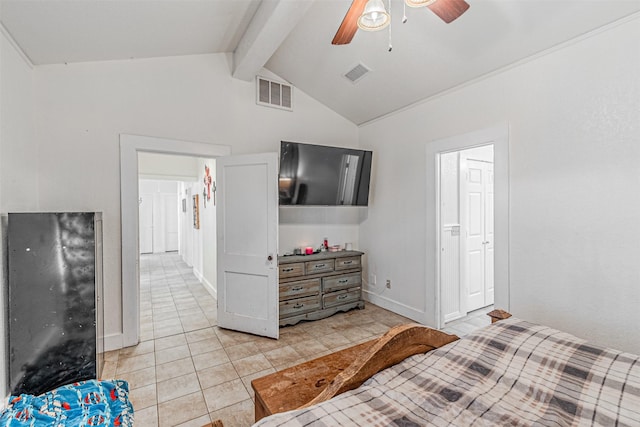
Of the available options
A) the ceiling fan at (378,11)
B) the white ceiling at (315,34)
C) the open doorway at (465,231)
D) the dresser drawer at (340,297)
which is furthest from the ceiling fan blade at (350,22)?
the dresser drawer at (340,297)

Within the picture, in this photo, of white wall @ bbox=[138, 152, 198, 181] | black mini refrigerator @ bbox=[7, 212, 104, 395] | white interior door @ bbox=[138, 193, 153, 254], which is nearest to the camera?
black mini refrigerator @ bbox=[7, 212, 104, 395]

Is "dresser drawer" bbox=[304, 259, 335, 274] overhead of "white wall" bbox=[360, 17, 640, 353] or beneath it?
beneath

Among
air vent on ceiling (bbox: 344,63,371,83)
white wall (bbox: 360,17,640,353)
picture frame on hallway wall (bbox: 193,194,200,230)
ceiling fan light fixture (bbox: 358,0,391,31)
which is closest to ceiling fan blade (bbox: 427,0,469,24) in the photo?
ceiling fan light fixture (bbox: 358,0,391,31)

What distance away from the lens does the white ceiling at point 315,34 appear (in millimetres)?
2043

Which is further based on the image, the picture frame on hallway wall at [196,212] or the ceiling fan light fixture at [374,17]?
the picture frame on hallway wall at [196,212]

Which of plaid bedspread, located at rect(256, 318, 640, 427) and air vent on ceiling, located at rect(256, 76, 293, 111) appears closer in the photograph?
plaid bedspread, located at rect(256, 318, 640, 427)

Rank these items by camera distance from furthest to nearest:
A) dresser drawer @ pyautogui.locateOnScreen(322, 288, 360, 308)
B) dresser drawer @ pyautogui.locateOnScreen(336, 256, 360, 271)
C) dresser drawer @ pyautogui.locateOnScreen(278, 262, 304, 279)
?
dresser drawer @ pyautogui.locateOnScreen(336, 256, 360, 271) < dresser drawer @ pyautogui.locateOnScreen(322, 288, 360, 308) < dresser drawer @ pyautogui.locateOnScreen(278, 262, 304, 279)

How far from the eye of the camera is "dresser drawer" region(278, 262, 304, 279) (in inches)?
132

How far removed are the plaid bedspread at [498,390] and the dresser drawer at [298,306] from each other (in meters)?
2.25

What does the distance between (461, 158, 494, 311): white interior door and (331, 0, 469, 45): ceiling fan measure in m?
2.30

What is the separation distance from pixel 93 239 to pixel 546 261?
3658 millimetres

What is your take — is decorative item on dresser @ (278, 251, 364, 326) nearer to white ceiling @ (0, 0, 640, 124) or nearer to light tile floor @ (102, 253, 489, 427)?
light tile floor @ (102, 253, 489, 427)

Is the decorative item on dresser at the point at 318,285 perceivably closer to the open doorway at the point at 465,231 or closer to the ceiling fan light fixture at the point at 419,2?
the open doorway at the point at 465,231

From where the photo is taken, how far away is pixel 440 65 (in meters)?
2.84
